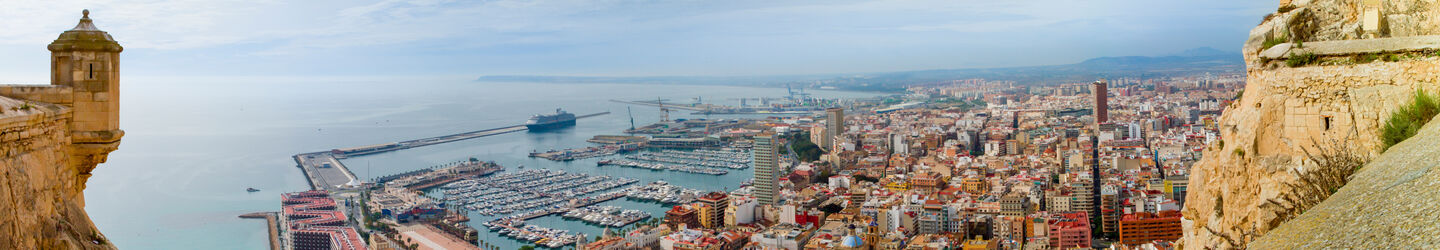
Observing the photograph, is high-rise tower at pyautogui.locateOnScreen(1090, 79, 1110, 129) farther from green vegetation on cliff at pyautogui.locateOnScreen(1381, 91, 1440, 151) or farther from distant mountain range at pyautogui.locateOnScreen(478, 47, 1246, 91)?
green vegetation on cliff at pyautogui.locateOnScreen(1381, 91, 1440, 151)

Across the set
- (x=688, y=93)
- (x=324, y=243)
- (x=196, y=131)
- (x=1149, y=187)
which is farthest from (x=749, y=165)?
(x=688, y=93)

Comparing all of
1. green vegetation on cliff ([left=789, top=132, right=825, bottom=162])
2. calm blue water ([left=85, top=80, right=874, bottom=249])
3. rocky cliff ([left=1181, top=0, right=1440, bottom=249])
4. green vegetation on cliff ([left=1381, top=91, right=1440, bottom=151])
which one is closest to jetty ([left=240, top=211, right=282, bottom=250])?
calm blue water ([left=85, top=80, right=874, bottom=249])

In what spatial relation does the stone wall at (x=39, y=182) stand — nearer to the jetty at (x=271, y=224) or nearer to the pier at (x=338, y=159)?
the jetty at (x=271, y=224)

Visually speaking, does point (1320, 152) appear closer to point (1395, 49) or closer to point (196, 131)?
point (1395, 49)

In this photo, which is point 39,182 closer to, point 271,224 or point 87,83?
point 87,83

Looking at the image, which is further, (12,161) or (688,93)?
(688,93)

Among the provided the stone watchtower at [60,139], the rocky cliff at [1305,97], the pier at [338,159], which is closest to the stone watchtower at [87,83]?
the stone watchtower at [60,139]
